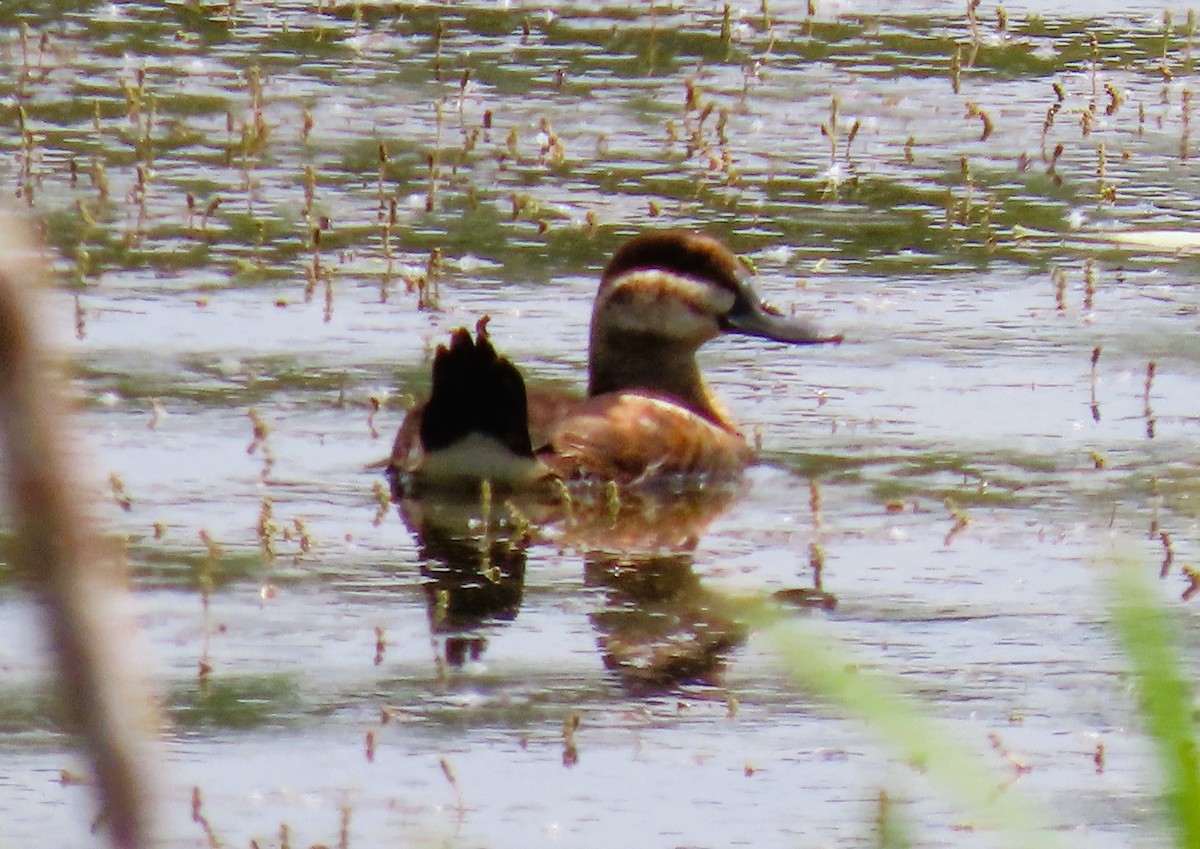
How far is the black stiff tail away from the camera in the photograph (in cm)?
627

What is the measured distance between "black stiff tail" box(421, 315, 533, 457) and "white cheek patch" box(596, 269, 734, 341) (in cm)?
105

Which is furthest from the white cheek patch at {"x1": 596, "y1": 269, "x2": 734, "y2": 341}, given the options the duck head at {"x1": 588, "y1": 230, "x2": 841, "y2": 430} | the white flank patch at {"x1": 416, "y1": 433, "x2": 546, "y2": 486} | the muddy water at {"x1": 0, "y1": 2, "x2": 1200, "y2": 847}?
the white flank patch at {"x1": 416, "y1": 433, "x2": 546, "y2": 486}

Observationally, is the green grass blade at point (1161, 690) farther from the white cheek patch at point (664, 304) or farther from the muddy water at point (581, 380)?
the white cheek patch at point (664, 304)

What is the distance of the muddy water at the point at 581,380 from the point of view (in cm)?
446

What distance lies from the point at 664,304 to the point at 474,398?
1.37 metres

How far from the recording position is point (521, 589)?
18.9ft


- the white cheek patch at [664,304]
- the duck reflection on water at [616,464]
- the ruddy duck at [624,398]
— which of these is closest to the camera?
the duck reflection on water at [616,464]

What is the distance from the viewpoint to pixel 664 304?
764 centimetres

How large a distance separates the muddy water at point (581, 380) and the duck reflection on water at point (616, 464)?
0.12ft

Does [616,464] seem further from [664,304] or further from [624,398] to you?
[664,304]

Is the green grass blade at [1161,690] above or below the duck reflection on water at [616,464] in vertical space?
above

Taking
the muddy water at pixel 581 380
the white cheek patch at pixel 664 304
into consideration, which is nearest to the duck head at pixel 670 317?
the white cheek patch at pixel 664 304

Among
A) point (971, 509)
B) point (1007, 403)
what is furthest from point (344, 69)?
point (971, 509)

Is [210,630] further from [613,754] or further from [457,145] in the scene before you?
[457,145]
